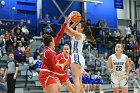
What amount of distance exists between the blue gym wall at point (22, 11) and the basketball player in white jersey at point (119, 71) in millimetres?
14089

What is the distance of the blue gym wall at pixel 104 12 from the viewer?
89.4 feet

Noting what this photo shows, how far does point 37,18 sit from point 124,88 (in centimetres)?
1555

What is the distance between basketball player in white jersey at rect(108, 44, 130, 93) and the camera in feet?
30.9

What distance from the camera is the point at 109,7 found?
92.5ft

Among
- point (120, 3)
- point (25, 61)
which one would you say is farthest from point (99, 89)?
point (120, 3)

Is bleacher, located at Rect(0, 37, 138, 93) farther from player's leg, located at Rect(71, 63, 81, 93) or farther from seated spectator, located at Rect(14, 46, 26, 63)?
player's leg, located at Rect(71, 63, 81, 93)

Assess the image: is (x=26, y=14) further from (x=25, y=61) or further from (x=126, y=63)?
(x=126, y=63)

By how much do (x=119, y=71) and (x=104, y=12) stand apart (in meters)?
18.8

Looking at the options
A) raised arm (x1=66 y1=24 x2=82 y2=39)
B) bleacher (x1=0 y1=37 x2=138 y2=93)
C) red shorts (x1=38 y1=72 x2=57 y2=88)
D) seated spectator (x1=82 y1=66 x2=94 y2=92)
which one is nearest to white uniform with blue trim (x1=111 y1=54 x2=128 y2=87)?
raised arm (x1=66 y1=24 x2=82 y2=39)

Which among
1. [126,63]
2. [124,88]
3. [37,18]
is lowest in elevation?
[124,88]

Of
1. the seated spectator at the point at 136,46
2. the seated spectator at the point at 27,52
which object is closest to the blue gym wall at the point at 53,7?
the seated spectator at the point at 136,46

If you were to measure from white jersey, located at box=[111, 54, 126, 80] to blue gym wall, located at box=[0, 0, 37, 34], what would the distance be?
14.1 metres

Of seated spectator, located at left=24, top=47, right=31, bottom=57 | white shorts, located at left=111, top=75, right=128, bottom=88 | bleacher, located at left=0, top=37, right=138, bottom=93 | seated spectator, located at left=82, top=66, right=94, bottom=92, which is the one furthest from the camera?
seated spectator, located at left=24, top=47, right=31, bottom=57

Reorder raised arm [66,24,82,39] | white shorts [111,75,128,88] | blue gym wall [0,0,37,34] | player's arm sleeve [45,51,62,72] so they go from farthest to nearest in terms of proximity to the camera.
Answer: blue gym wall [0,0,37,34] < white shorts [111,75,128,88] < raised arm [66,24,82,39] < player's arm sleeve [45,51,62,72]
